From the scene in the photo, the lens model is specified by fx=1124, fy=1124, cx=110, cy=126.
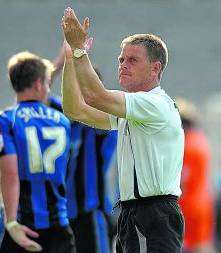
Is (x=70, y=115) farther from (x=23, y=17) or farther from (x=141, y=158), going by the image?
(x=23, y=17)

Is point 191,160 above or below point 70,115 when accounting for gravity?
below

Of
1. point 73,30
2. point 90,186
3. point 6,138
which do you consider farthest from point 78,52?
point 90,186

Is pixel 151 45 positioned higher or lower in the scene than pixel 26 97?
higher

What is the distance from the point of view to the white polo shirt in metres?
5.63

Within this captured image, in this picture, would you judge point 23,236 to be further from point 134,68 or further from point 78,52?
point 78,52

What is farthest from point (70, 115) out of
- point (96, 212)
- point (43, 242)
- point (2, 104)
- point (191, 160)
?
point (2, 104)

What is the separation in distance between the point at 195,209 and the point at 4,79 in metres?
8.09

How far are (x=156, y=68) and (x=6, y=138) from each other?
1.42m

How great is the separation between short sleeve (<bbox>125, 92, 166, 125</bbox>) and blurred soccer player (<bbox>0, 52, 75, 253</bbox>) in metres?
1.43

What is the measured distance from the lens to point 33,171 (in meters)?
6.95

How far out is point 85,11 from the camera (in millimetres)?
18219

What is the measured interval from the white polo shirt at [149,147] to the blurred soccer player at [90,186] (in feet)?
7.54

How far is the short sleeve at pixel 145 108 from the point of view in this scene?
18.3 ft

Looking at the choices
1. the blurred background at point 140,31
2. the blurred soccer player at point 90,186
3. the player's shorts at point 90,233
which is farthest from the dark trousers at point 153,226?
the blurred background at point 140,31
